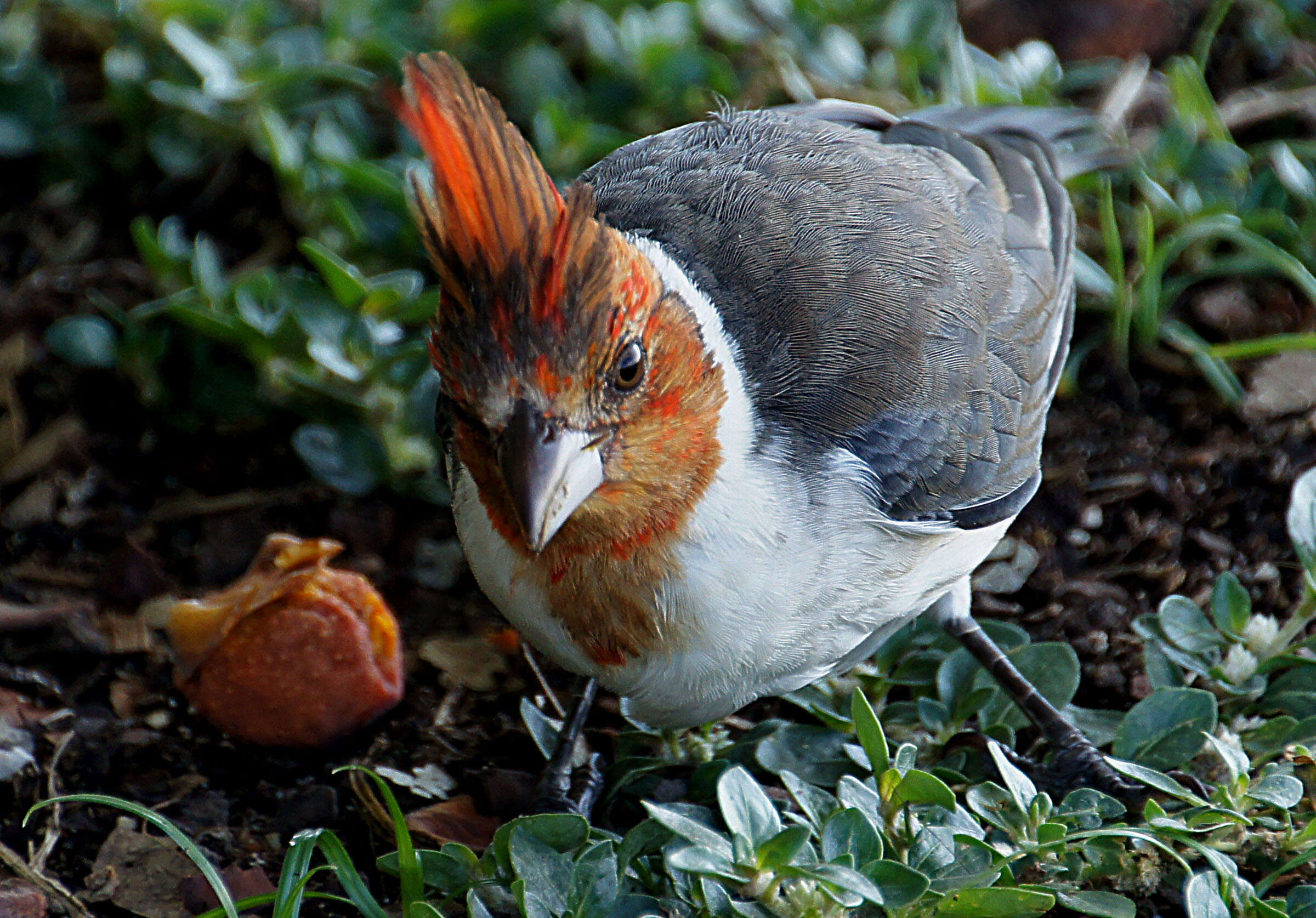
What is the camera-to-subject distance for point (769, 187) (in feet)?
10.9

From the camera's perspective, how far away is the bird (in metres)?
2.59

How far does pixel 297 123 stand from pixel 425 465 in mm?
1511

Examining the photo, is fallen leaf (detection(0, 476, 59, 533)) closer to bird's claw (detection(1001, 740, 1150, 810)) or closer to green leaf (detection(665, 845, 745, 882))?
green leaf (detection(665, 845, 745, 882))

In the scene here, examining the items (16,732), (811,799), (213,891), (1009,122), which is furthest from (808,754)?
(1009,122)

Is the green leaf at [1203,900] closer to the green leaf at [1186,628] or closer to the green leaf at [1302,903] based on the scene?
the green leaf at [1302,903]

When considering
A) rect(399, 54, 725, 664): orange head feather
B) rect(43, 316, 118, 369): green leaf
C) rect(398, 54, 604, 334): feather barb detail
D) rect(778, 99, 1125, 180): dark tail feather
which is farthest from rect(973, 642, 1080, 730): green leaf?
rect(43, 316, 118, 369): green leaf

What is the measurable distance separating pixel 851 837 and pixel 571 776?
1.03m

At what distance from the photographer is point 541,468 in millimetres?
2518

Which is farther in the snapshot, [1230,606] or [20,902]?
[1230,606]

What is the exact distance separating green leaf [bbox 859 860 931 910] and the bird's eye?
3.31ft

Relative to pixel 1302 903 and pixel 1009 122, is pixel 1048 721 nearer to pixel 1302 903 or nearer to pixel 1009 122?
pixel 1302 903

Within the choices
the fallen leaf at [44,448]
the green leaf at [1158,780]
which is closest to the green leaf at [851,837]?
the green leaf at [1158,780]

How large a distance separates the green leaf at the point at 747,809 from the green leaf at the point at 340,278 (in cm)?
188

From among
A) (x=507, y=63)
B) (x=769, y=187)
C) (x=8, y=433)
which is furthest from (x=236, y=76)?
(x=769, y=187)
